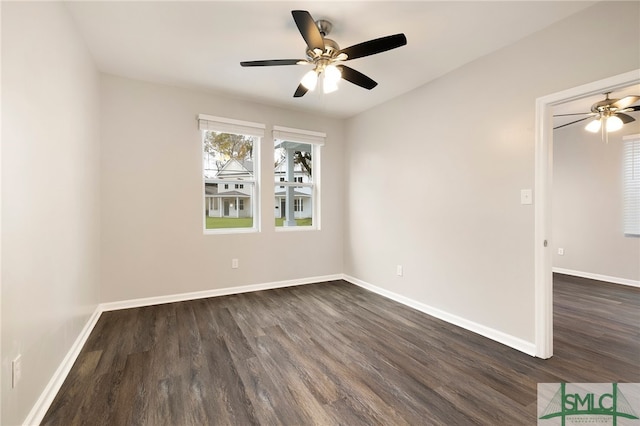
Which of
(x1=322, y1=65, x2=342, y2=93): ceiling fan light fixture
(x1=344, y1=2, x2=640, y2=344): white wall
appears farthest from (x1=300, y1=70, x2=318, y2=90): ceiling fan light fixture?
(x1=344, y1=2, x2=640, y2=344): white wall

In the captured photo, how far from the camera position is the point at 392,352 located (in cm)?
229

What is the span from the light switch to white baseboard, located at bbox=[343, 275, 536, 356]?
1178mm

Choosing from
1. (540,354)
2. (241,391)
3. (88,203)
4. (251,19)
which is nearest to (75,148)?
(88,203)

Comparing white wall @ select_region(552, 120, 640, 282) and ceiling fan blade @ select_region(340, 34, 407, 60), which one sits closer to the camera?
ceiling fan blade @ select_region(340, 34, 407, 60)

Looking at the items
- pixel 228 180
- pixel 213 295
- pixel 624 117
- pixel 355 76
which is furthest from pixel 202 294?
pixel 624 117

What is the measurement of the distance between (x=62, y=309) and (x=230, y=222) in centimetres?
213

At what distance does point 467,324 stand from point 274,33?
3.26m

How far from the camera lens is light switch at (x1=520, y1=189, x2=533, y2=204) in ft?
7.60

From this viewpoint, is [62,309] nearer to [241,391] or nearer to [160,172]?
[241,391]

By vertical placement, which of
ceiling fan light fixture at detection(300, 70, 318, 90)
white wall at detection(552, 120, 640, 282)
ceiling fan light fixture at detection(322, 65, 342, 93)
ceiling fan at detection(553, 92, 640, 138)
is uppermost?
ceiling fan at detection(553, 92, 640, 138)

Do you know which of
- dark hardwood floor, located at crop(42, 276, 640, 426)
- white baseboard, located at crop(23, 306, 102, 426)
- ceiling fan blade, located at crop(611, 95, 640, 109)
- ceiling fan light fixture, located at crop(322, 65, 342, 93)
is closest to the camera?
white baseboard, located at crop(23, 306, 102, 426)

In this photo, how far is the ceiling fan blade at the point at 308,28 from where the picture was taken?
5.49 ft

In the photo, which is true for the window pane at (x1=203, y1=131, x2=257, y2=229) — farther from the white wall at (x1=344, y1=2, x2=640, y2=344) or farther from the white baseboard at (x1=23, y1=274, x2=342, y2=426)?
the white wall at (x1=344, y1=2, x2=640, y2=344)

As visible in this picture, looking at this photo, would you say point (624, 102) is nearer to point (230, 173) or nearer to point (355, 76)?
point (355, 76)
